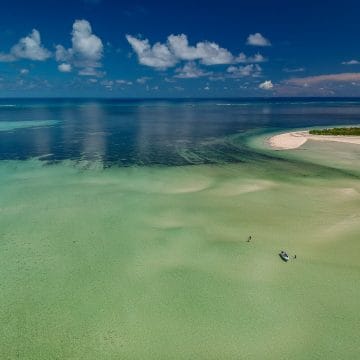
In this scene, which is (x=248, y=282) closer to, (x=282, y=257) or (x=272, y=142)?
(x=282, y=257)

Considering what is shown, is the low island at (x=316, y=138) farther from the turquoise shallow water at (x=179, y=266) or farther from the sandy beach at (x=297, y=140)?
the turquoise shallow water at (x=179, y=266)

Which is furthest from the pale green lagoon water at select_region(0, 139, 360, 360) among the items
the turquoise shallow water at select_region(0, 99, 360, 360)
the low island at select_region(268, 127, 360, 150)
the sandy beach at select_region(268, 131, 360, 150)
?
the low island at select_region(268, 127, 360, 150)

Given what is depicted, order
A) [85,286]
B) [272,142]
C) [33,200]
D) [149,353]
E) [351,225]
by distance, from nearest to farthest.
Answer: [149,353], [85,286], [351,225], [33,200], [272,142]

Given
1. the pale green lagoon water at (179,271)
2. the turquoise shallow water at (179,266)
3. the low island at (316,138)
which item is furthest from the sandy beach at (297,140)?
the pale green lagoon water at (179,271)

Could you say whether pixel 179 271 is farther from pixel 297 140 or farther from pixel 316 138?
pixel 316 138

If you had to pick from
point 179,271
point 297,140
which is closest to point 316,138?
point 297,140

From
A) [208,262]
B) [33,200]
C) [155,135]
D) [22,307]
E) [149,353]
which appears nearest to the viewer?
[149,353]

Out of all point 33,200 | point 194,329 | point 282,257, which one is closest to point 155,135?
point 33,200
